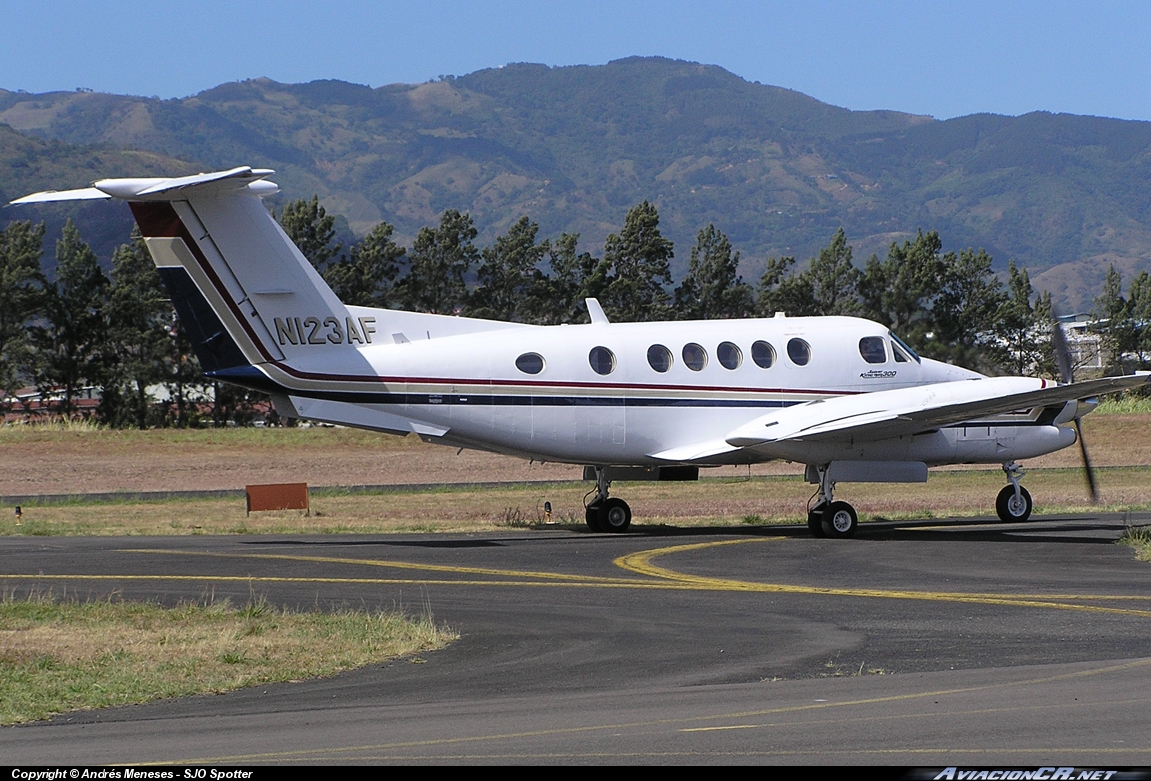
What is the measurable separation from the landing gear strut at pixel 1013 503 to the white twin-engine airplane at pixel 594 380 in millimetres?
42

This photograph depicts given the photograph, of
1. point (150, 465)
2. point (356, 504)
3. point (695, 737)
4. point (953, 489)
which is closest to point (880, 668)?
point (695, 737)

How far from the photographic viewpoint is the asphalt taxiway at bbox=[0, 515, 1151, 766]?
32.0ft

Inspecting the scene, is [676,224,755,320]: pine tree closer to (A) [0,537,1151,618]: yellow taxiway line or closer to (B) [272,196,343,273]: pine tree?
(B) [272,196,343,273]: pine tree

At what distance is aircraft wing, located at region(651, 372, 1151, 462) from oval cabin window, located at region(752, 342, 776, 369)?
3.60 ft

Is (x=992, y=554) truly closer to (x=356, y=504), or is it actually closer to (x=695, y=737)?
(x=695, y=737)

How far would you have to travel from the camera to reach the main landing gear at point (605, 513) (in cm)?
3017

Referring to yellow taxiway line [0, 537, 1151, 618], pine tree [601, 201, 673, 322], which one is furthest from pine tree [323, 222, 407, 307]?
yellow taxiway line [0, 537, 1151, 618]

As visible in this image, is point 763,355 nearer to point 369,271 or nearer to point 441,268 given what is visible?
point 369,271

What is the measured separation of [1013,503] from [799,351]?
607 centimetres

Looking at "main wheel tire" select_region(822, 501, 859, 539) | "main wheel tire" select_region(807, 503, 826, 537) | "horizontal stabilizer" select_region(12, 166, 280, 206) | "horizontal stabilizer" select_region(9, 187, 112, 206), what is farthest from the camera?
"main wheel tire" select_region(807, 503, 826, 537)

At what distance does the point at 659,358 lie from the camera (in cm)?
2814

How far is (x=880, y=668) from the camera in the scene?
1325 cm

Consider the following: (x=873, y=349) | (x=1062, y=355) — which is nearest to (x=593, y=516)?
(x=873, y=349)

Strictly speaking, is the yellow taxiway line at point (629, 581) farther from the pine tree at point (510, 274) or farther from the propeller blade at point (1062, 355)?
the pine tree at point (510, 274)
